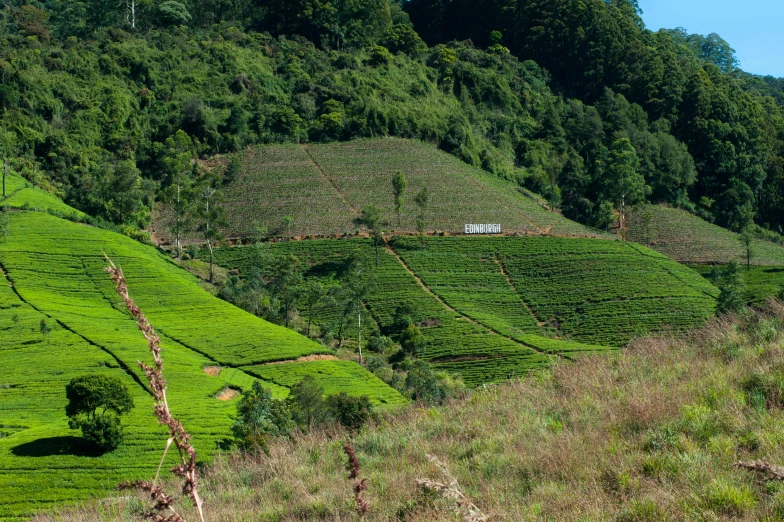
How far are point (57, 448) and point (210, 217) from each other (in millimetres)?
51932

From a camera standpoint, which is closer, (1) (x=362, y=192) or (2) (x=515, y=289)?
(2) (x=515, y=289)

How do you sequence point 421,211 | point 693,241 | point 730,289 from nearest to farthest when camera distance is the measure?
point 730,289
point 421,211
point 693,241

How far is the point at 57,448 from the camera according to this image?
29.7 m

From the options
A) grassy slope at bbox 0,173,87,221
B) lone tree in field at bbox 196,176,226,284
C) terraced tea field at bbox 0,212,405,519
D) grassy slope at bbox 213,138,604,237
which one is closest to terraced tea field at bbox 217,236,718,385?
lone tree in field at bbox 196,176,226,284

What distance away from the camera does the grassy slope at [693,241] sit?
3597 inches

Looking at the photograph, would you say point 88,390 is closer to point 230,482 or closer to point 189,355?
point 189,355

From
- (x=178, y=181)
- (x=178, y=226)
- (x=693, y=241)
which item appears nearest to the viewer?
(x=178, y=226)

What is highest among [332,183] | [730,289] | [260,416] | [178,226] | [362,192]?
[332,183]

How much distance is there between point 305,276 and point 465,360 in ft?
78.2

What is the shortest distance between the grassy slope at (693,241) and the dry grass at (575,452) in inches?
3264

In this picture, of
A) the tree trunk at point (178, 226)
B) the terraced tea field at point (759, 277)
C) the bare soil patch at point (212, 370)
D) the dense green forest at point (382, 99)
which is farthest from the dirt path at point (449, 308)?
the dense green forest at point (382, 99)

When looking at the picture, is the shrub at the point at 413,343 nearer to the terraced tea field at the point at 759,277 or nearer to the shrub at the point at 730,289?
the shrub at the point at 730,289

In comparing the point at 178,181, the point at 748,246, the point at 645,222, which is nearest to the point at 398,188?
the point at 178,181

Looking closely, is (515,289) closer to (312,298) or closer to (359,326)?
(359,326)
